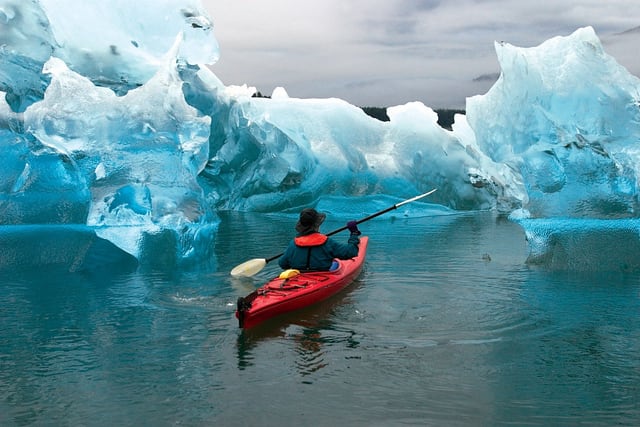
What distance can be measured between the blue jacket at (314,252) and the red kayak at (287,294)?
0.10m

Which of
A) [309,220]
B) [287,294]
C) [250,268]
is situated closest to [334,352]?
[287,294]

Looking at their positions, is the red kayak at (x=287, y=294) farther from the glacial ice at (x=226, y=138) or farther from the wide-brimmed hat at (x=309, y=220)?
the glacial ice at (x=226, y=138)

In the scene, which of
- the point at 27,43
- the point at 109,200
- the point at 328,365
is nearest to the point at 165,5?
the point at 27,43

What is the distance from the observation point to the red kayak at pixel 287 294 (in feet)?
20.6

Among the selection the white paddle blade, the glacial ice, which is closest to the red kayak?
the white paddle blade

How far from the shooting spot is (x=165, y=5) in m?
15.1

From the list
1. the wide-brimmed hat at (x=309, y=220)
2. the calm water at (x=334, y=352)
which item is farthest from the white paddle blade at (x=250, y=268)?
the wide-brimmed hat at (x=309, y=220)

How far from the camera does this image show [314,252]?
24.2ft

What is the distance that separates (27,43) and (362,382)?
36.4 feet

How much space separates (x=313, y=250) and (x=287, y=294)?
2.51 ft

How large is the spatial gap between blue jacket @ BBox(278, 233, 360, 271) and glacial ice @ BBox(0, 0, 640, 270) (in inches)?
119

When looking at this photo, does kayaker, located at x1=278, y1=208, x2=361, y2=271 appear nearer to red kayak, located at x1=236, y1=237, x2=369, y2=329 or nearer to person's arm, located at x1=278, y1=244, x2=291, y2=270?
person's arm, located at x1=278, y1=244, x2=291, y2=270

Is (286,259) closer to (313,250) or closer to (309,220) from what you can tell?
(313,250)

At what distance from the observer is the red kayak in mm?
6266
